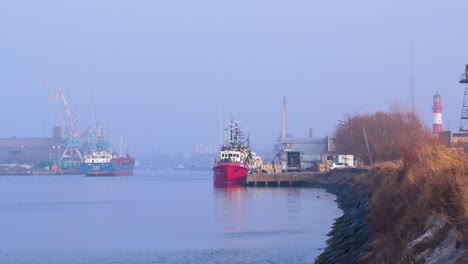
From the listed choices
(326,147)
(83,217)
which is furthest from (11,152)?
(83,217)

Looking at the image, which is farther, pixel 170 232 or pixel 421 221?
→ pixel 170 232

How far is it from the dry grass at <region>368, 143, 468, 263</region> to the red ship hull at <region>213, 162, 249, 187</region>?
54.6m

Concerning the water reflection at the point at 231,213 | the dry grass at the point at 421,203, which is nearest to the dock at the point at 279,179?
the water reflection at the point at 231,213

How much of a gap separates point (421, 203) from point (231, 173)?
191 ft

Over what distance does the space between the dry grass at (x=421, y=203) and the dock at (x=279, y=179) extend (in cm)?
5393

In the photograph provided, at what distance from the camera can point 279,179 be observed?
71250 mm

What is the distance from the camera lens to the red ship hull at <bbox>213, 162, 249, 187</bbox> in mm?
70938

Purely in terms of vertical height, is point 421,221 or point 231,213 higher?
point 421,221

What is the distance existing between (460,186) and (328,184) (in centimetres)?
5033

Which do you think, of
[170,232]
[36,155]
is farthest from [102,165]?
[170,232]

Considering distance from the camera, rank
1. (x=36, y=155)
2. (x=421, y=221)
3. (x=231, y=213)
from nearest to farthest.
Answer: (x=421, y=221) → (x=231, y=213) → (x=36, y=155)

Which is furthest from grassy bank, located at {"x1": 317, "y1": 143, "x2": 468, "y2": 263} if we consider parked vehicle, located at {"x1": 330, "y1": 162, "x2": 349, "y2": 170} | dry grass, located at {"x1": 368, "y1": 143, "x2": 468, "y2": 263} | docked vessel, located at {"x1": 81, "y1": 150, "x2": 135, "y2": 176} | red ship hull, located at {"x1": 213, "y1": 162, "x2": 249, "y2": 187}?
docked vessel, located at {"x1": 81, "y1": 150, "x2": 135, "y2": 176}

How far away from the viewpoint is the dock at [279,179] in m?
70.3

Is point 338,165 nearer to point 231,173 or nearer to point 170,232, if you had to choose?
point 231,173
